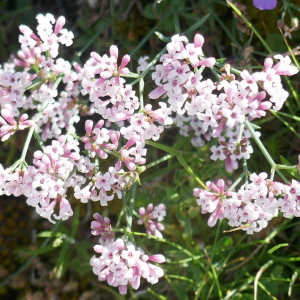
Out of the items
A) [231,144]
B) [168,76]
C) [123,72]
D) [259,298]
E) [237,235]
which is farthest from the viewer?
[237,235]

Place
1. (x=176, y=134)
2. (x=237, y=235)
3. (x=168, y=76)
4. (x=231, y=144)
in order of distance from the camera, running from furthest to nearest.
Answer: (x=176, y=134)
(x=237, y=235)
(x=231, y=144)
(x=168, y=76)

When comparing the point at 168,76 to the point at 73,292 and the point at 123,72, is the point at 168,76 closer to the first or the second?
the point at 123,72

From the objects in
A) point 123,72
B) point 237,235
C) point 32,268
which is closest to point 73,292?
point 32,268

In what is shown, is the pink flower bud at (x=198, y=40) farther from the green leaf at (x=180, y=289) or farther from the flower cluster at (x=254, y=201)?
the green leaf at (x=180, y=289)

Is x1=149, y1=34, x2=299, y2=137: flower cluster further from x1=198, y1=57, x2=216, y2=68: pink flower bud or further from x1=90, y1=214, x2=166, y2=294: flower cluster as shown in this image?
x1=90, y1=214, x2=166, y2=294: flower cluster

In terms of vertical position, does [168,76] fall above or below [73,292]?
above

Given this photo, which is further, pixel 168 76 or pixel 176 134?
pixel 176 134

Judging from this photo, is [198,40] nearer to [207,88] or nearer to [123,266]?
[207,88]

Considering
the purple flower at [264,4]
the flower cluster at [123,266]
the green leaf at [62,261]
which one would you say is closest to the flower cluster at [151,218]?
the flower cluster at [123,266]

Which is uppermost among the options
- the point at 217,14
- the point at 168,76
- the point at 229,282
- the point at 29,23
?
the point at 168,76
